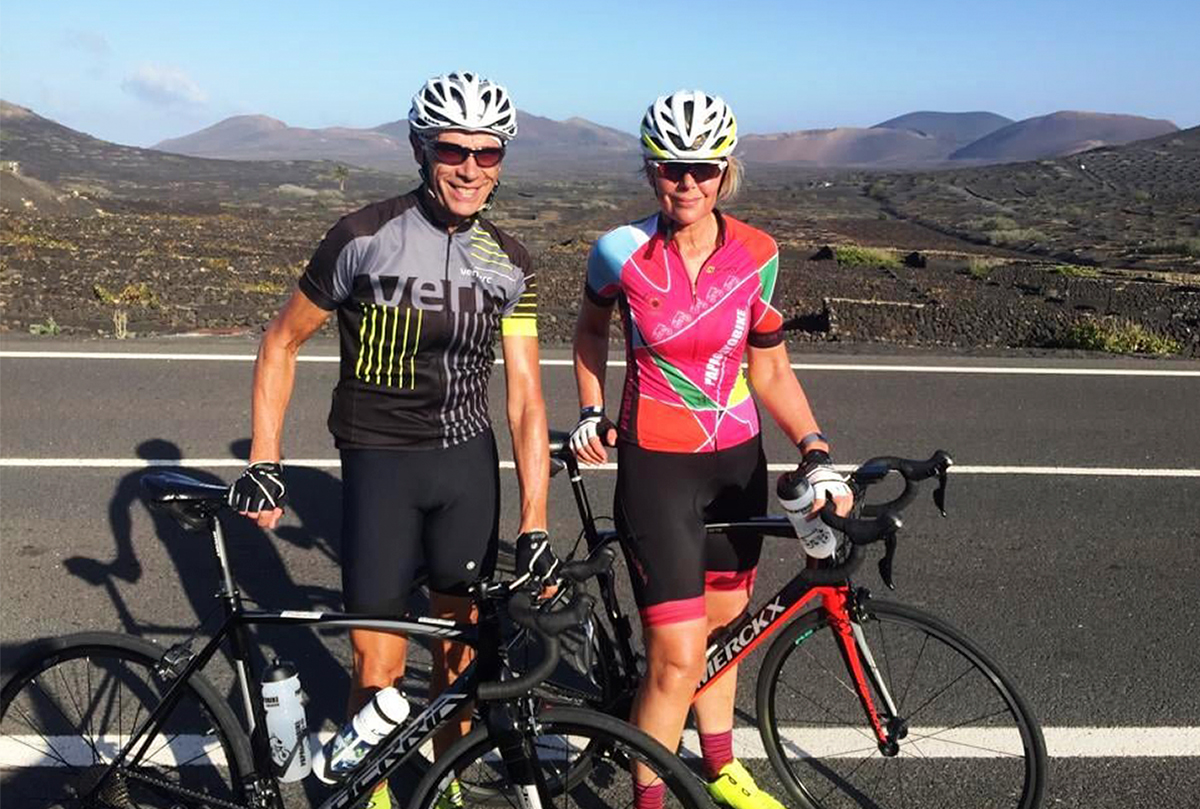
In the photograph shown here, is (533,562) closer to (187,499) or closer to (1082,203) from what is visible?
(187,499)

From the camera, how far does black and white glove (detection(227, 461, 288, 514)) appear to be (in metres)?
2.80

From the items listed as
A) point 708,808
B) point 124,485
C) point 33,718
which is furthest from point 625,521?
point 124,485

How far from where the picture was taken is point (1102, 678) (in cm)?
432

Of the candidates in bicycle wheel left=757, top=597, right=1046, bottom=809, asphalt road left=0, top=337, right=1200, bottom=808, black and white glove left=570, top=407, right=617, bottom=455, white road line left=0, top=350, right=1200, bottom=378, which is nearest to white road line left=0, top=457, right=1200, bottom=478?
asphalt road left=0, top=337, right=1200, bottom=808

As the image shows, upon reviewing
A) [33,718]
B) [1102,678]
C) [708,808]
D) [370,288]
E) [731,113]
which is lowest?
[1102,678]

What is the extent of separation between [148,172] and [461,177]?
351 feet

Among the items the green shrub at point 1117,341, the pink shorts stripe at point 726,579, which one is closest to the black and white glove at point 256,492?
the pink shorts stripe at point 726,579

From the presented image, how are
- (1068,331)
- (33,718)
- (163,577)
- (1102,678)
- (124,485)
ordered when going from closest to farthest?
(33,718) < (1102,678) < (163,577) < (124,485) < (1068,331)

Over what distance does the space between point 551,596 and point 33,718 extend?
81.5 inches

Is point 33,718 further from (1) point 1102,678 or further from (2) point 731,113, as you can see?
(1) point 1102,678

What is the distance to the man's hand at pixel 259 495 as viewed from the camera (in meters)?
2.80

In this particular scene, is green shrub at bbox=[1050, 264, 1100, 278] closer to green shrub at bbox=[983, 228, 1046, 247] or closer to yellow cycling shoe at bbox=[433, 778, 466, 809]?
green shrub at bbox=[983, 228, 1046, 247]

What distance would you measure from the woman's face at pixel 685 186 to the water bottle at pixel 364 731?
1610 mm

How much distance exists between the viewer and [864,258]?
26.0 m
